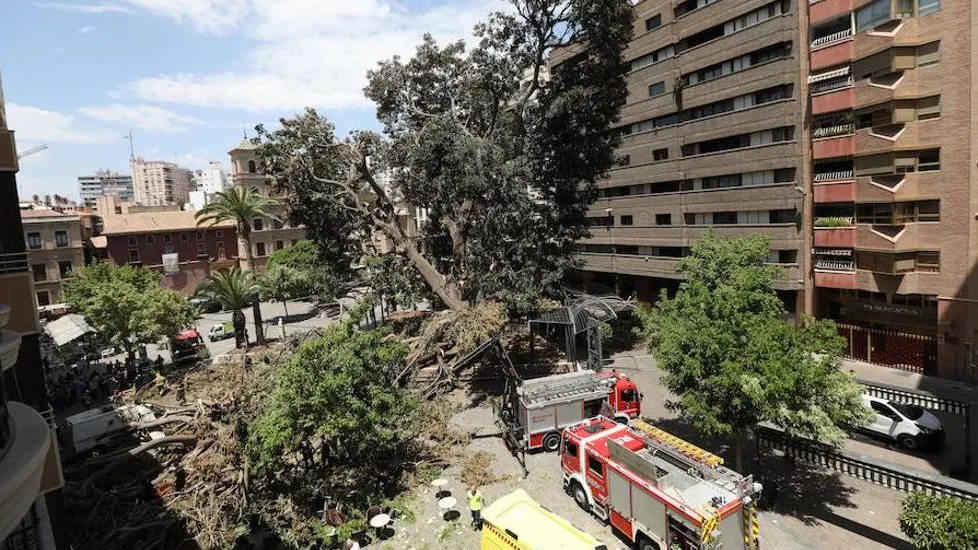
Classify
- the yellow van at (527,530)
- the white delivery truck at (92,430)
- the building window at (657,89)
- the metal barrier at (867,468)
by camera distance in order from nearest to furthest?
1. the yellow van at (527,530)
2. the metal barrier at (867,468)
3. the white delivery truck at (92,430)
4. the building window at (657,89)

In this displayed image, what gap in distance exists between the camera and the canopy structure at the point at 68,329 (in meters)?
32.7

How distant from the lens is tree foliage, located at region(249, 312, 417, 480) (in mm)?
14977

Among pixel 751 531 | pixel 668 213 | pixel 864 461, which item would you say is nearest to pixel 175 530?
pixel 751 531

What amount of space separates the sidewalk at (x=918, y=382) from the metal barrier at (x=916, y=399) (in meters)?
3.13

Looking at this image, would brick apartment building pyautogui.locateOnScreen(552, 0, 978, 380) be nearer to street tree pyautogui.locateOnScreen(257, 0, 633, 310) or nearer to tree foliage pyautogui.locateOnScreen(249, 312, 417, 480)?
street tree pyautogui.locateOnScreen(257, 0, 633, 310)

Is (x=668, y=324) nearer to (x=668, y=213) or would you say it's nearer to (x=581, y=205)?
(x=581, y=205)

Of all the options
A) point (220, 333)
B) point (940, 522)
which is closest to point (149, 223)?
point (220, 333)

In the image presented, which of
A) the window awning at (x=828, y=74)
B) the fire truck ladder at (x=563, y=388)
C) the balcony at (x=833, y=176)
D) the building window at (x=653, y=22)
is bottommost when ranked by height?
the fire truck ladder at (x=563, y=388)

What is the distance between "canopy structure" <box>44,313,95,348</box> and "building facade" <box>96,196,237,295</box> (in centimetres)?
2652

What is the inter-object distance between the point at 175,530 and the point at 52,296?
5315 cm

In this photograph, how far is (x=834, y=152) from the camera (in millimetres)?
27281

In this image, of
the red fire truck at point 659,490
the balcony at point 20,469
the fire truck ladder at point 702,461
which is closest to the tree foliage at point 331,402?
the red fire truck at point 659,490

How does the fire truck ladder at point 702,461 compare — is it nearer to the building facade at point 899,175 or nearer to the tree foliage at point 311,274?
the building facade at point 899,175

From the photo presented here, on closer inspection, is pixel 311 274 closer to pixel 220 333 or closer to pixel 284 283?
pixel 284 283
